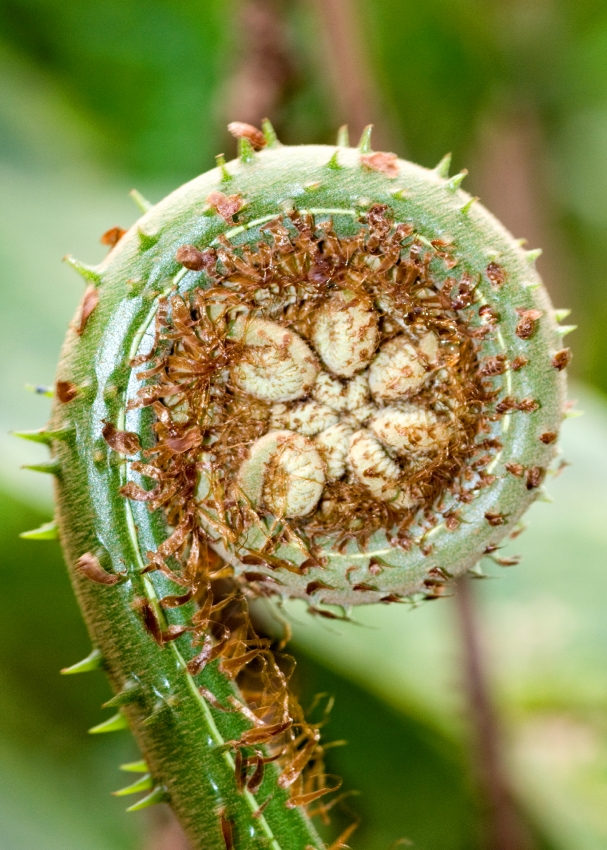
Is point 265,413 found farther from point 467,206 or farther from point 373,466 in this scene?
point 467,206

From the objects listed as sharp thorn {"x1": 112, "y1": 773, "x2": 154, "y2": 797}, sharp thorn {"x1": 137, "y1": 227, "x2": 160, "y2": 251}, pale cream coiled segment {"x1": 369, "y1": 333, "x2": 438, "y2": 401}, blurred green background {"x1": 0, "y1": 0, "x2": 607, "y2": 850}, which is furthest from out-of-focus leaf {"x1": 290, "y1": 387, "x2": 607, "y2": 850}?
sharp thorn {"x1": 137, "y1": 227, "x2": 160, "y2": 251}

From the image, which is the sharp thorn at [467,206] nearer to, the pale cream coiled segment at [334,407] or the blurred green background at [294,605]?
the pale cream coiled segment at [334,407]

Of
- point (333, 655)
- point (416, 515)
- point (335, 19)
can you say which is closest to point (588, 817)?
point (333, 655)

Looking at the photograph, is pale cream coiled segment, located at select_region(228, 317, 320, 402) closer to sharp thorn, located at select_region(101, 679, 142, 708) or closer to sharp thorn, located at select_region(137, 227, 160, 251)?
sharp thorn, located at select_region(137, 227, 160, 251)

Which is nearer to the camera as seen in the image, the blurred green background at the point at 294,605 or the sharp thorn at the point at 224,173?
the sharp thorn at the point at 224,173

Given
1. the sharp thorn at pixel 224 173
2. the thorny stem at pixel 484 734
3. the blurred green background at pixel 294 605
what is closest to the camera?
the sharp thorn at pixel 224 173

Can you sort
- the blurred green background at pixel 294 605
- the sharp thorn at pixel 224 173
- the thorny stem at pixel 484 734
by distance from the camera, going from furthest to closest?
the blurred green background at pixel 294 605
the thorny stem at pixel 484 734
the sharp thorn at pixel 224 173

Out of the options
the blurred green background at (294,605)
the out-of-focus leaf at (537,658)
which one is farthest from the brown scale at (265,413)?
the out-of-focus leaf at (537,658)
